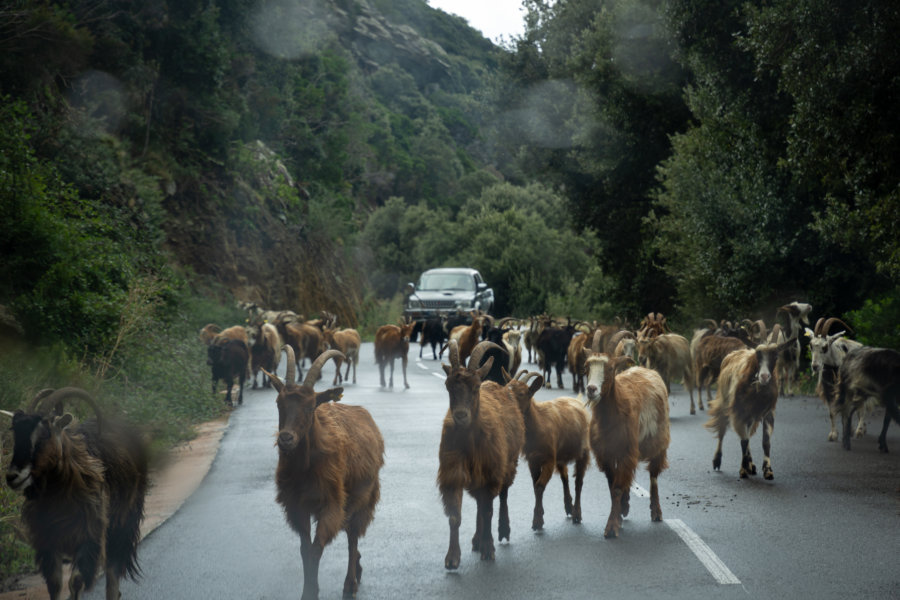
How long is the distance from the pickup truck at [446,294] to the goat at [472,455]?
27.0m

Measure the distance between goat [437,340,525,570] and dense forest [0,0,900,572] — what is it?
3.38 m

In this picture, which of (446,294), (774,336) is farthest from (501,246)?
(774,336)

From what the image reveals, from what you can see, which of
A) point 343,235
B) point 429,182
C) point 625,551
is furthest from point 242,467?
point 429,182

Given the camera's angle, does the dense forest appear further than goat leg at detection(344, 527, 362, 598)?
Yes

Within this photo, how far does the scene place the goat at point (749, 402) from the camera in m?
10.5

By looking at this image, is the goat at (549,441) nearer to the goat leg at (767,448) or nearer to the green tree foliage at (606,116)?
the goat leg at (767,448)

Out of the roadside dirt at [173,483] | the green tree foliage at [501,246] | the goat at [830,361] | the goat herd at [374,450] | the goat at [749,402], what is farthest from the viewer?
the green tree foliage at [501,246]

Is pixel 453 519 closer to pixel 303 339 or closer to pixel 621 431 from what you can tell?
pixel 621 431

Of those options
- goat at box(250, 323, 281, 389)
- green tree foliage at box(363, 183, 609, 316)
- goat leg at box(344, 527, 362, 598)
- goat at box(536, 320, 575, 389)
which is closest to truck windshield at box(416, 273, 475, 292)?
green tree foliage at box(363, 183, 609, 316)

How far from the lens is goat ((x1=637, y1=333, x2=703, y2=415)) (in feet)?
57.8

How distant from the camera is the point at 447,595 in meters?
6.32

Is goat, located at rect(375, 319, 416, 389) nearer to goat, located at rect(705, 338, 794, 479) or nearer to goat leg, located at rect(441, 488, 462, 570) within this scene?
goat, located at rect(705, 338, 794, 479)

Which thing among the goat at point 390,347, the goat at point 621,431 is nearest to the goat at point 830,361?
the goat at point 621,431

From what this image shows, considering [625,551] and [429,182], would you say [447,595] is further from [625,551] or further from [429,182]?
[429,182]
